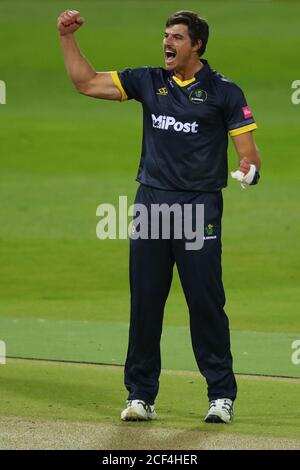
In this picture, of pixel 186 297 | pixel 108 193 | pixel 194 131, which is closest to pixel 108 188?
pixel 108 193

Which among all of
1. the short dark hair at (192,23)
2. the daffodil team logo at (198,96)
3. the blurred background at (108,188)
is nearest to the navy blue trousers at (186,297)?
the daffodil team logo at (198,96)

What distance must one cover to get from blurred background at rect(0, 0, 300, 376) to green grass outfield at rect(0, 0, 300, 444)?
0.03m

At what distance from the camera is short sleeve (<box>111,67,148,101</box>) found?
26.3 feet

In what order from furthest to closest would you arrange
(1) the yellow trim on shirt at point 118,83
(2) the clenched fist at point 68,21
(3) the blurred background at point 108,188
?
(3) the blurred background at point 108,188 < (1) the yellow trim on shirt at point 118,83 < (2) the clenched fist at point 68,21

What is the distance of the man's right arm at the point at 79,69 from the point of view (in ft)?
26.1

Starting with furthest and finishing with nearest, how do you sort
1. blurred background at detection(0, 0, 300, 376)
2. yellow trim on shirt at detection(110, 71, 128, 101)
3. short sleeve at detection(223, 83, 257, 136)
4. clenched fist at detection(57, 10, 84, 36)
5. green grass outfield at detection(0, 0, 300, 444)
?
blurred background at detection(0, 0, 300, 376)
green grass outfield at detection(0, 0, 300, 444)
yellow trim on shirt at detection(110, 71, 128, 101)
clenched fist at detection(57, 10, 84, 36)
short sleeve at detection(223, 83, 257, 136)

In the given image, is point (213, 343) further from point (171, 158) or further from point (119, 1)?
point (119, 1)

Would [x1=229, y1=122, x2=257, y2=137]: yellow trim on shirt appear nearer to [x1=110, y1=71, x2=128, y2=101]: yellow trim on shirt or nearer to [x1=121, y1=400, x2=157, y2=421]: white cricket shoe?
[x1=110, y1=71, x2=128, y2=101]: yellow trim on shirt

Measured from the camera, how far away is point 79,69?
8.01 metres

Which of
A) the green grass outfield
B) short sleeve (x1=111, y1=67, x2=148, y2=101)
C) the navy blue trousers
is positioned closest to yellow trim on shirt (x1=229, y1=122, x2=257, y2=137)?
the navy blue trousers

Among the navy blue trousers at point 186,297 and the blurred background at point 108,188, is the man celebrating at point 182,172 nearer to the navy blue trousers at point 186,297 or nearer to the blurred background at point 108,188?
the navy blue trousers at point 186,297

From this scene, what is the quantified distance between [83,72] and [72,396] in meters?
2.02

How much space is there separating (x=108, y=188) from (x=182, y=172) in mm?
13324

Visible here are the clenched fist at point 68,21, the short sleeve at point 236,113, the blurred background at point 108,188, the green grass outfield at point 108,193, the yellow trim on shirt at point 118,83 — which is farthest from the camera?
the blurred background at point 108,188
